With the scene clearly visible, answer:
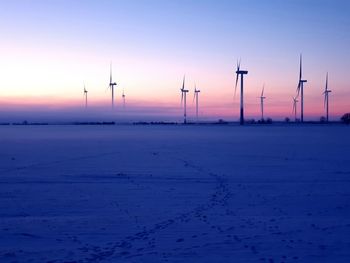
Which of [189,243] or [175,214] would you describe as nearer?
[189,243]

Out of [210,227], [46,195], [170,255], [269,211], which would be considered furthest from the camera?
[46,195]

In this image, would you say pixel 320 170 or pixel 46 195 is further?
pixel 320 170

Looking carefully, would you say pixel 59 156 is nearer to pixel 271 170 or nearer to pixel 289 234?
pixel 271 170

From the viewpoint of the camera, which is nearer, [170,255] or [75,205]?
[170,255]

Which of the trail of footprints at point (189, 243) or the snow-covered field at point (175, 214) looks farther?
the snow-covered field at point (175, 214)

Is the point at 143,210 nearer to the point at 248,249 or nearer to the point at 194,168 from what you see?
the point at 248,249

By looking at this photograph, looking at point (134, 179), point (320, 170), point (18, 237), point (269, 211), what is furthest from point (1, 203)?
point (320, 170)

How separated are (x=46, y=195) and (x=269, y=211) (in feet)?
27.2

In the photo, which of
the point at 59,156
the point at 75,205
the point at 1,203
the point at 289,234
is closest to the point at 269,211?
the point at 289,234

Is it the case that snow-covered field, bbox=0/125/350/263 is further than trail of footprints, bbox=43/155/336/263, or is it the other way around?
snow-covered field, bbox=0/125/350/263

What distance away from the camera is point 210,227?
39.1 feet

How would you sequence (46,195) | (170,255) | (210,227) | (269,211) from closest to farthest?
(170,255), (210,227), (269,211), (46,195)

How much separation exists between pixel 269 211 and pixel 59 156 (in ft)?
72.5

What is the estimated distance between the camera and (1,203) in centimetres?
1523
